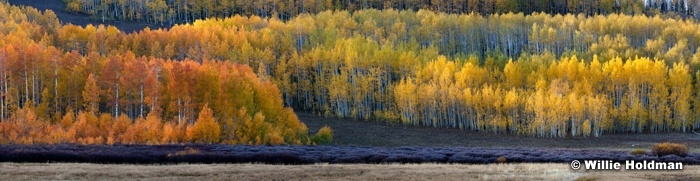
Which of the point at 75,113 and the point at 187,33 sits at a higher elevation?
the point at 187,33

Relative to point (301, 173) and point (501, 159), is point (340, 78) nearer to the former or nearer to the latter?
point (501, 159)

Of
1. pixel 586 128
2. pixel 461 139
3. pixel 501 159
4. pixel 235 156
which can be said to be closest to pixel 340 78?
pixel 461 139

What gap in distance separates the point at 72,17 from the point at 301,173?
14383 cm

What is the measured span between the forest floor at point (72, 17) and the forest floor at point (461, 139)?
71544 mm

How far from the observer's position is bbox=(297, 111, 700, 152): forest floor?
89.5 m

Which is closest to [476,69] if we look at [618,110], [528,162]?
[618,110]

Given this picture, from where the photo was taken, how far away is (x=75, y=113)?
286ft

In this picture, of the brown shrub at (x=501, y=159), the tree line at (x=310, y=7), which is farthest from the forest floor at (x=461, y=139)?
the tree line at (x=310, y=7)

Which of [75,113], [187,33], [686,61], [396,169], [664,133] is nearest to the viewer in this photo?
[396,169]

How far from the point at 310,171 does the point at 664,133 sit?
237 feet

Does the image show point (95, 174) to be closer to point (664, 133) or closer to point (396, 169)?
point (396, 169)

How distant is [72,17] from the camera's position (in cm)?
17312

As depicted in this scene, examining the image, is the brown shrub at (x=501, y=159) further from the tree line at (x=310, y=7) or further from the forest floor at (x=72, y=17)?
the tree line at (x=310, y=7)

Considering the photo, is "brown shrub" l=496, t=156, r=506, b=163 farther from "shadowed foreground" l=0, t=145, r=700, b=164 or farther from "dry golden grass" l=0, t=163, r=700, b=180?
"dry golden grass" l=0, t=163, r=700, b=180
